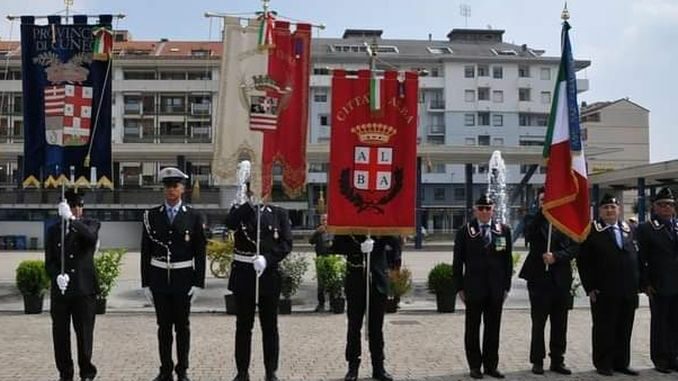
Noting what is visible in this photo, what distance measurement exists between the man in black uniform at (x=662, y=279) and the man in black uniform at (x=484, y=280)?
5.25 feet

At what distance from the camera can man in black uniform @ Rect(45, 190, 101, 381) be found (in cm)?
762

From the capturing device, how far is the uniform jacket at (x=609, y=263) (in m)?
8.44

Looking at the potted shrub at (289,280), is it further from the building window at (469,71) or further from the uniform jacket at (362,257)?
the building window at (469,71)

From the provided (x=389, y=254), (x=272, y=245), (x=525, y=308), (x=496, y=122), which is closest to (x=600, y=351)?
(x=389, y=254)

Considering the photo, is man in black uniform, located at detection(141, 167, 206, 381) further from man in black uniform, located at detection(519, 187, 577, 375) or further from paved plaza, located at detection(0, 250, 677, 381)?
man in black uniform, located at detection(519, 187, 577, 375)

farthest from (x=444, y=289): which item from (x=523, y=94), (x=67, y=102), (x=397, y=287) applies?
(x=523, y=94)

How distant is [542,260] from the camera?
851 centimetres

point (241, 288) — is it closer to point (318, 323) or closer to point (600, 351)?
point (600, 351)

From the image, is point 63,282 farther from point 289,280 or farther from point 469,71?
point 469,71

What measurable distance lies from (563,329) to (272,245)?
3232 mm

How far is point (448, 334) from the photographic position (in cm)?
1166

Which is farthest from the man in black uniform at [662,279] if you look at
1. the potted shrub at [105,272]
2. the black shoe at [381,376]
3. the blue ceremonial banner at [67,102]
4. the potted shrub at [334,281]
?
the potted shrub at [105,272]

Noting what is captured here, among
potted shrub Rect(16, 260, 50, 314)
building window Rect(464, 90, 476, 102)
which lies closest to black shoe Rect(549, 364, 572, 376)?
potted shrub Rect(16, 260, 50, 314)

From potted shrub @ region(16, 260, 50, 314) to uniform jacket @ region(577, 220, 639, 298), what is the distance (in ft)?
31.4
